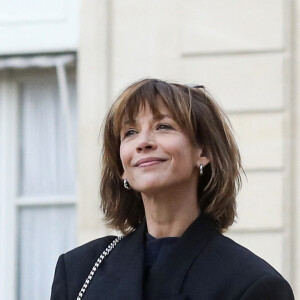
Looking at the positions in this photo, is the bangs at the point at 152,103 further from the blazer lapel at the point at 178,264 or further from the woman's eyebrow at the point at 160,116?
the blazer lapel at the point at 178,264

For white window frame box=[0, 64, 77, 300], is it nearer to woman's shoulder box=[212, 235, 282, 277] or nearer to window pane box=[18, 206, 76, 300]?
window pane box=[18, 206, 76, 300]

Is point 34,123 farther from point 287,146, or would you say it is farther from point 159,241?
point 159,241

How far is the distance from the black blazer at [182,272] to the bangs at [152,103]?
32cm

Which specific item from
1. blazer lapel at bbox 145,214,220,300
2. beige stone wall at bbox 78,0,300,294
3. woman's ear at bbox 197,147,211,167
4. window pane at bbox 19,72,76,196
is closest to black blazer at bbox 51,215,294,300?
blazer lapel at bbox 145,214,220,300

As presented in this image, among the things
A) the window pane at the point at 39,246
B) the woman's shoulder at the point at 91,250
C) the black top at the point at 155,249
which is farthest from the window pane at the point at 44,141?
the black top at the point at 155,249

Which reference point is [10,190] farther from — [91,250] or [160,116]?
[160,116]

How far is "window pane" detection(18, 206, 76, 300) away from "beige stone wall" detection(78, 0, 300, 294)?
1.90 feet

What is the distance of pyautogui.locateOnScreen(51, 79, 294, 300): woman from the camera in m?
4.42

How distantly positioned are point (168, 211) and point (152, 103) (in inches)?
12.7

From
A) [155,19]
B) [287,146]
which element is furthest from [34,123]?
[287,146]

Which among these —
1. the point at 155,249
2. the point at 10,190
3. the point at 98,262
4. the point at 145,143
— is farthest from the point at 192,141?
the point at 10,190

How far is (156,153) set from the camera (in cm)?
A: 443

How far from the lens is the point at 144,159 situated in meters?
4.43

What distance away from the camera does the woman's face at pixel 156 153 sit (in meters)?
4.43
